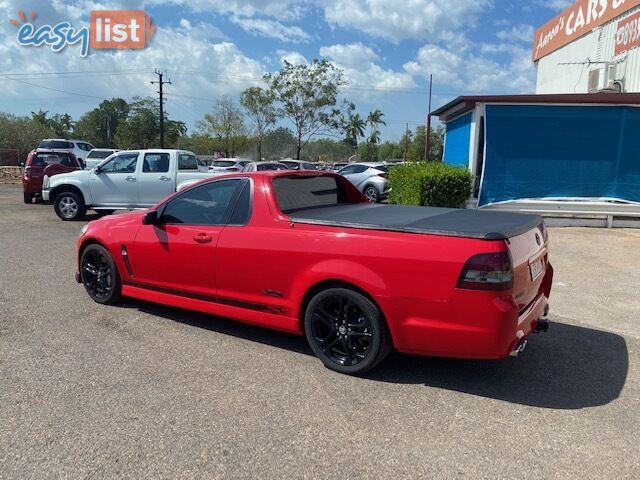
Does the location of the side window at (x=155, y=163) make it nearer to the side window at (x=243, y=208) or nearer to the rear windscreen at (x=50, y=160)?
the rear windscreen at (x=50, y=160)

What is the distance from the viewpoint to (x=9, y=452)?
2.88m

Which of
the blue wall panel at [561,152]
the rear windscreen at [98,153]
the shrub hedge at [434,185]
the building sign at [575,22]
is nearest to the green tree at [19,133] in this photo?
the rear windscreen at [98,153]

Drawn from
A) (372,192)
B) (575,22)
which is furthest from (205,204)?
(575,22)

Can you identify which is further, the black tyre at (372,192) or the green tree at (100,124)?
the green tree at (100,124)

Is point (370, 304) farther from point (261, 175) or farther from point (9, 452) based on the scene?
point (9, 452)

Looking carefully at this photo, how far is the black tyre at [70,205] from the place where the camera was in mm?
12906

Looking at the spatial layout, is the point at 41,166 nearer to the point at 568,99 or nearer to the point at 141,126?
the point at 568,99

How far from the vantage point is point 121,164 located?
12.6m

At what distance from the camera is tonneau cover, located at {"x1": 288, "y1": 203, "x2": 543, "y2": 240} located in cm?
352

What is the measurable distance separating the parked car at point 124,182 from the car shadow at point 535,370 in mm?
8037

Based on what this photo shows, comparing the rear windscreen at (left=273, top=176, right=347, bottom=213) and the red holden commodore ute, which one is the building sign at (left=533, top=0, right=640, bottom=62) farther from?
the red holden commodore ute

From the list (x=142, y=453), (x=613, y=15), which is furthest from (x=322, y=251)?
(x=613, y=15)

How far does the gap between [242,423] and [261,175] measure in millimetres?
2194

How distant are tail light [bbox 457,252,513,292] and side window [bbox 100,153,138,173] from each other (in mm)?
10852
